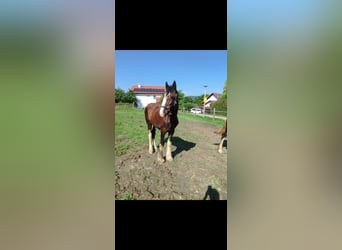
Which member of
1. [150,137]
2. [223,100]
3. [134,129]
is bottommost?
[150,137]

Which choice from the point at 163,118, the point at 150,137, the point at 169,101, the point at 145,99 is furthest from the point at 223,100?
the point at 150,137

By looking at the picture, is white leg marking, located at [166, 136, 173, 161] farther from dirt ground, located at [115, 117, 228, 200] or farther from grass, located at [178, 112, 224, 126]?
Answer: grass, located at [178, 112, 224, 126]

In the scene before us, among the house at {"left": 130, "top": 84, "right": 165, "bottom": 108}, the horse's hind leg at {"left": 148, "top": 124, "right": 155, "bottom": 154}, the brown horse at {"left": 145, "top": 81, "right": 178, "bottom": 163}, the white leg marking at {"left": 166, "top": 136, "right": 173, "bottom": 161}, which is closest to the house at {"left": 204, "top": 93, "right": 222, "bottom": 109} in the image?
the brown horse at {"left": 145, "top": 81, "right": 178, "bottom": 163}

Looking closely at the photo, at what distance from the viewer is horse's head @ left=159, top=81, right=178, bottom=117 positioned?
2777 millimetres

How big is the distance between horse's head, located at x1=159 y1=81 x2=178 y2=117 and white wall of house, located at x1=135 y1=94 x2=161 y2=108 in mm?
212

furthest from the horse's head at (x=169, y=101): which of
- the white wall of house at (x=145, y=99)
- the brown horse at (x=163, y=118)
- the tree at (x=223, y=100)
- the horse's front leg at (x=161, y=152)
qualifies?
the tree at (x=223, y=100)

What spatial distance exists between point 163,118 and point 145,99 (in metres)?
0.46

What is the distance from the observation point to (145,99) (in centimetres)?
316

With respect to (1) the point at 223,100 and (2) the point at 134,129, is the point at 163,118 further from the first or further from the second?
(1) the point at 223,100
